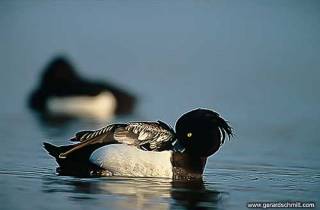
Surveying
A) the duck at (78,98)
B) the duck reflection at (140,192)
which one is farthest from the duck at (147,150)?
the duck at (78,98)

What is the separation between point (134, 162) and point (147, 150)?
0.24 metres

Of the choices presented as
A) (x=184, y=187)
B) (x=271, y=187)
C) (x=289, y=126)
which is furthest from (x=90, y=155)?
(x=289, y=126)

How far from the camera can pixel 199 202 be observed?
1060cm

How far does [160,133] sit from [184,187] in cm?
110

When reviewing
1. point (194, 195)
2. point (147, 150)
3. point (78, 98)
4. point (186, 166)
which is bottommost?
point (194, 195)

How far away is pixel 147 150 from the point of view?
12523 mm

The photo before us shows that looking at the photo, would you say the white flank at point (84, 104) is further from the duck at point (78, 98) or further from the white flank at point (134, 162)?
the white flank at point (134, 162)

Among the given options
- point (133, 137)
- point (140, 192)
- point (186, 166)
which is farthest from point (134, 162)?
point (140, 192)

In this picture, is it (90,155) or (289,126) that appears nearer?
(90,155)

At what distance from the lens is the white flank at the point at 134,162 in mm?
12398

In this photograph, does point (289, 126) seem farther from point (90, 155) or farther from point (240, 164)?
point (90, 155)

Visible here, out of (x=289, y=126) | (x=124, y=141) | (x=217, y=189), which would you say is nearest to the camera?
(x=217, y=189)

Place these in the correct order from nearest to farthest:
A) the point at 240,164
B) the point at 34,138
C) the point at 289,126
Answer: the point at 240,164, the point at 34,138, the point at 289,126

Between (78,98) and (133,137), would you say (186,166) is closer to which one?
(133,137)
